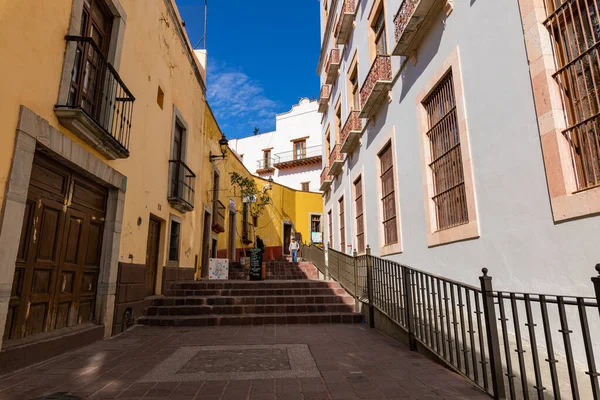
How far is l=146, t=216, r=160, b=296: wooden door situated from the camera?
761 cm

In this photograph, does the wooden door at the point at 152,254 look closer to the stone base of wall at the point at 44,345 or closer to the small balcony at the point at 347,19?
the stone base of wall at the point at 44,345

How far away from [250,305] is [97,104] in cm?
475

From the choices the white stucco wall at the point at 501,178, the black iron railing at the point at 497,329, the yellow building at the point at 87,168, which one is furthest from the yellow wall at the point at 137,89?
the white stucco wall at the point at 501,178

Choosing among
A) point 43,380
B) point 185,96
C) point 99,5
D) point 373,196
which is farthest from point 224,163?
point 43,380

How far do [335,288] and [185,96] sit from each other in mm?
6652

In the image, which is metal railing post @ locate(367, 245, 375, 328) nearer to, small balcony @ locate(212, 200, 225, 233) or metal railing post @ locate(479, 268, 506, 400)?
metal railing post @ locate(479, 268, 506, 400)

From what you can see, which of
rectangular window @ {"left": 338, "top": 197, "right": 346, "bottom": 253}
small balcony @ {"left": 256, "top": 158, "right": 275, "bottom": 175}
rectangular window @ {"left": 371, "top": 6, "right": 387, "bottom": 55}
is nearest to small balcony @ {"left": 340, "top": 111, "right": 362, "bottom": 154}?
rectangular window @ {"left": 371, "top": 6, "right": 387, "bottom": 55}

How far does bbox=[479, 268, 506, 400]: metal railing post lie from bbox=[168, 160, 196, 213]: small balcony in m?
7.18

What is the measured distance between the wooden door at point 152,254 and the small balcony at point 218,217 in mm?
4707

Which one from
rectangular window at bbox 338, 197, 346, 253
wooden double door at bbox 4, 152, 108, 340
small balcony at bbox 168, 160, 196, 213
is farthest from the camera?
rectangular window at bbox 338, 197, 346, 253

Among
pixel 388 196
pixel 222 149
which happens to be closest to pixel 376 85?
pixel 388 196

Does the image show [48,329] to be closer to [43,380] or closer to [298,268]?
[43,380]

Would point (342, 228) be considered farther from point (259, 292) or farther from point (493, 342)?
point (493, 342)

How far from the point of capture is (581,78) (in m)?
2.95
